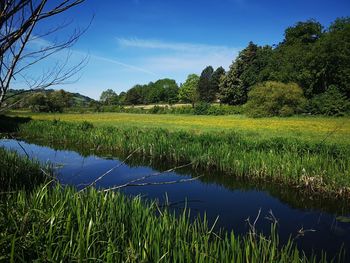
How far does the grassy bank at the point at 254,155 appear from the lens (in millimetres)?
9641

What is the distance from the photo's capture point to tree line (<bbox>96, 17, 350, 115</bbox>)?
40844mm

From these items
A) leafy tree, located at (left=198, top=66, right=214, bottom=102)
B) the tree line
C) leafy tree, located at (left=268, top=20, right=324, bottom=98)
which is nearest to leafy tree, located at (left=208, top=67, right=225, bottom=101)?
leafy tree, located at (left=198, top=66, right=214, bottom=102)

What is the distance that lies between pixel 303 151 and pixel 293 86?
31770 millimetres

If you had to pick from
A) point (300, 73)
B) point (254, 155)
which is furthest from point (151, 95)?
point (254, 155)

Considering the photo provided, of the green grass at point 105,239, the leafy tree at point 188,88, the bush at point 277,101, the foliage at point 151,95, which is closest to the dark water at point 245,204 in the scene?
the green grass at point 105,239

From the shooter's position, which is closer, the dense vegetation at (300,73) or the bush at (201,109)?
the dense vegetation at (300,73)

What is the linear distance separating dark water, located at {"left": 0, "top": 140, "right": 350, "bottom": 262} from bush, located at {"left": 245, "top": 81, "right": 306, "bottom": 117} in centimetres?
3005

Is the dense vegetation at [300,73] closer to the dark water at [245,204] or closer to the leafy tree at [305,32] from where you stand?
the leafy tree at [305,32]

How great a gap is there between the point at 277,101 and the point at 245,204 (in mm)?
34112

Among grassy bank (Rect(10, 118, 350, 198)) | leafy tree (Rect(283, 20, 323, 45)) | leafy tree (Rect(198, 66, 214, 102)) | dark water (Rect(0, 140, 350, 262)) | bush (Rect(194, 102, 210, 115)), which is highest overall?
leafy tree (Rect(283, 20, 323, 45))

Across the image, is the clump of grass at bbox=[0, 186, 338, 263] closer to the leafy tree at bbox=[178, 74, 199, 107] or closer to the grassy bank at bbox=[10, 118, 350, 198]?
the grassy bank at bbox=[10, 118, 350, 198]

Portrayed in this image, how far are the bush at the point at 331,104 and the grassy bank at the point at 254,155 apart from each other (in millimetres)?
28968

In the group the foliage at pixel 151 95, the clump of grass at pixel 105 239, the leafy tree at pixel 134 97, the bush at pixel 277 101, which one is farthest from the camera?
the leafy tree at pixel 134 97

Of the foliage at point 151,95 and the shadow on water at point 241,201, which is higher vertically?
the foliage at point 151,95
